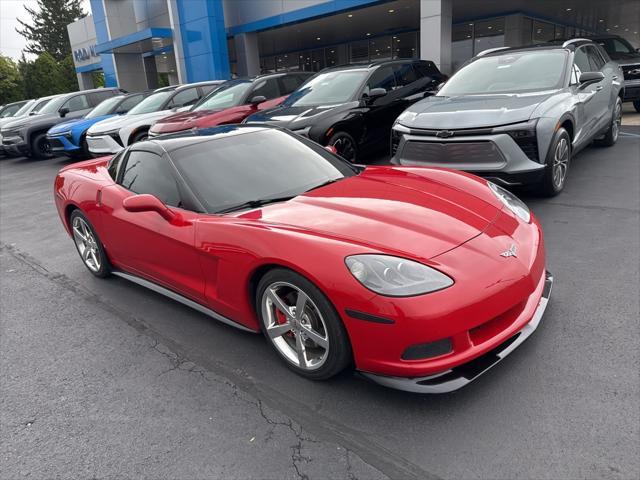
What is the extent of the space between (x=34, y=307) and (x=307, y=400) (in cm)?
279

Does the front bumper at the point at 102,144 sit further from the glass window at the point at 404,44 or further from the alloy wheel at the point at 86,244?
the glass window at the point at 404,44

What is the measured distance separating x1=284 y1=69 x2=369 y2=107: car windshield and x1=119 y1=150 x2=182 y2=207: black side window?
435 centimetres

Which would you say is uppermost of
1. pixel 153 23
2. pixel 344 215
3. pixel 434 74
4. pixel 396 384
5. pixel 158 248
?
pixel 153 23

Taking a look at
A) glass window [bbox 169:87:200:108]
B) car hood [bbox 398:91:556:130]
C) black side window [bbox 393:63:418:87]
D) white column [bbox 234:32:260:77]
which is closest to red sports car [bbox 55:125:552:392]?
car hood [bbox 398:91:556:130]

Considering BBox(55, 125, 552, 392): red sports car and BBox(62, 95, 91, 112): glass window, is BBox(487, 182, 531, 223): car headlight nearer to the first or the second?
BBox(55, 125, 552, 392): red sports car

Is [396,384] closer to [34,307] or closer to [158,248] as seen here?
[158,248]

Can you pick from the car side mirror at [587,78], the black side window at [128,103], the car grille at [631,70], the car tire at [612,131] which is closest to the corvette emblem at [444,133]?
the car side mirror at [587,78]

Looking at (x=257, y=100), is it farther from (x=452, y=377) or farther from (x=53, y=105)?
(x=53, y=105)

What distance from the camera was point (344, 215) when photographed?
9.19 ft

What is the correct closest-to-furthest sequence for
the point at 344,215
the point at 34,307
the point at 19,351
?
the point at 344,215 → the point at 19,351 → the point at 34,307

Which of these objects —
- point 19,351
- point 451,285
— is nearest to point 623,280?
point 451,285

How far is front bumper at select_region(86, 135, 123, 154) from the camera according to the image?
10.2m

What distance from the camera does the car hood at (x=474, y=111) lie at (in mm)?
5031

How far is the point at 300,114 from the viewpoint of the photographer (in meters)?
7.35
